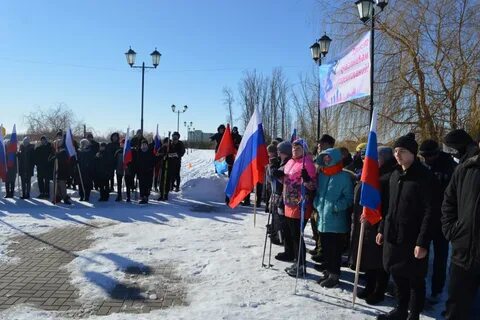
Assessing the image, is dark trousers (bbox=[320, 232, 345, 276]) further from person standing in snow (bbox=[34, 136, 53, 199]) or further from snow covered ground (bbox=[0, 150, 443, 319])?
person standing in snow (bbox=[34, 136, 53, 199])

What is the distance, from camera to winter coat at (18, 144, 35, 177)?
1324 centimetres

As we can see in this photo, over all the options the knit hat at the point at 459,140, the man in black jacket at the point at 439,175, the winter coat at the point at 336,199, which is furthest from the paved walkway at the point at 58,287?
the knit hat at the point at 459,140

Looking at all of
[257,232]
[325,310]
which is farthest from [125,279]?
[257,232]

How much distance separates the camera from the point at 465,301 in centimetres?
359

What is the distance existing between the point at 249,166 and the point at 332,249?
207 cm

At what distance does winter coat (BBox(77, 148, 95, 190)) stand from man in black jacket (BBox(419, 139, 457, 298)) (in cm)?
987

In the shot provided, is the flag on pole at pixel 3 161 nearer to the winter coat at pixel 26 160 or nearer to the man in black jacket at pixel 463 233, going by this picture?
the winter coat at pixel 26 160

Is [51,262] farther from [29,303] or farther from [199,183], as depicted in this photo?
[199,183]

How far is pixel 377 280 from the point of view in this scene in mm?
5195

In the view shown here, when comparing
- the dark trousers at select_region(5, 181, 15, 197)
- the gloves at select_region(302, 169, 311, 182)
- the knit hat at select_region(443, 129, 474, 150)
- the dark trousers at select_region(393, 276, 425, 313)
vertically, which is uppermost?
the knit hat at select_region(443, 129, 474, 150)

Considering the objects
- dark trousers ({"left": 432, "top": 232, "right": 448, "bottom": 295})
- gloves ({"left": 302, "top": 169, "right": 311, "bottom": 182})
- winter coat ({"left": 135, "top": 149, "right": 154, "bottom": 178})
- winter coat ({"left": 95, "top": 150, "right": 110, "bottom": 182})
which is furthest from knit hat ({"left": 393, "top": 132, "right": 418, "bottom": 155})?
winter coat ({"left": 95, "top": 150, "right": 110, "bottom": 182})

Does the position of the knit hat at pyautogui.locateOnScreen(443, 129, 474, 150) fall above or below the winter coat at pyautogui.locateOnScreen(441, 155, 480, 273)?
above

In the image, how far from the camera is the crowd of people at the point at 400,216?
141 inches

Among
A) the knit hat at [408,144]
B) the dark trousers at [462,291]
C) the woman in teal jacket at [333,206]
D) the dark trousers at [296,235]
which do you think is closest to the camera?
the dark trousers at [462,291]
